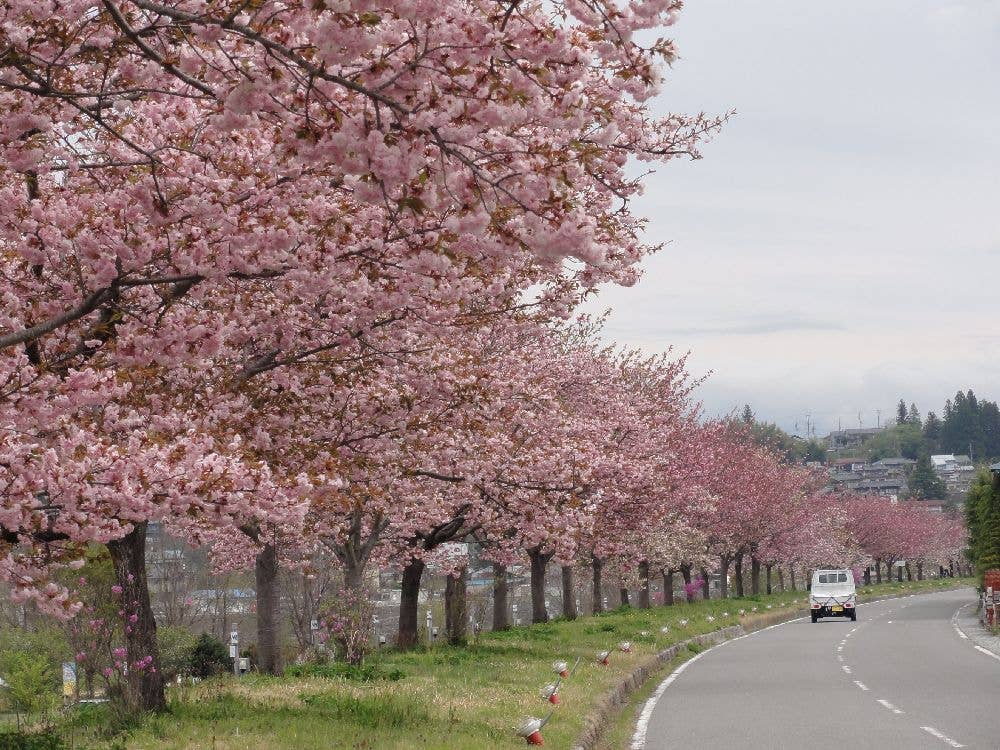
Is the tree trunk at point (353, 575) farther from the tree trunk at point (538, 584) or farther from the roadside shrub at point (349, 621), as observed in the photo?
the tree trunk at point (538, 584)

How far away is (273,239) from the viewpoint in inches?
332

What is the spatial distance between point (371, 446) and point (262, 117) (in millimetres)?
8315

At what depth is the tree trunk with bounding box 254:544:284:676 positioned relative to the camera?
2373 centimetres

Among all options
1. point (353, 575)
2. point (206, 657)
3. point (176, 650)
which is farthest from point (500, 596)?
point (353, 575)

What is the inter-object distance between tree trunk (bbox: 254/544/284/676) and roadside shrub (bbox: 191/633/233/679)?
35.3 ft

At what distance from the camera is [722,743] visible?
1385cm

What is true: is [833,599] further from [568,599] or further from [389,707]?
[389,707]

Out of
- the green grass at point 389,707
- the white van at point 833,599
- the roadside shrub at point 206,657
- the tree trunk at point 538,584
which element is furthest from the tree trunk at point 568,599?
the green grass at point 389,707

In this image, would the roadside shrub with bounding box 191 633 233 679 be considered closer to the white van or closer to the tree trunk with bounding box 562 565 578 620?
the tree trunk with bounding box 562 565 578 620

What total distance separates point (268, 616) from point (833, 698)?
422 inches

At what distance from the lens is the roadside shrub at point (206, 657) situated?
34750 mm

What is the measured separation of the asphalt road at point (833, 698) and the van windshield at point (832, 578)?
2001cm

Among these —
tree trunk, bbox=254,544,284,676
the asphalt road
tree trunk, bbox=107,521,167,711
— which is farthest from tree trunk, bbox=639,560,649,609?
tree trunk, bbox=107,521,167,711

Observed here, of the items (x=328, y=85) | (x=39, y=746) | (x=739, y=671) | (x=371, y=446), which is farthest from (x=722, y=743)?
(x=739, y=671)
